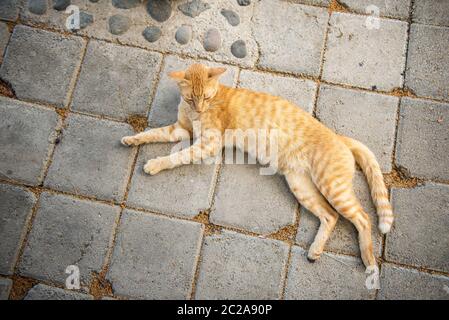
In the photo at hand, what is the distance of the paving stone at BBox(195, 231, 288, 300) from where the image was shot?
3.03 meters

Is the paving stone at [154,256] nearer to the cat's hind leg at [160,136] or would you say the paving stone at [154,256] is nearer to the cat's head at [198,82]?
the cat's hind leg at [160,136]

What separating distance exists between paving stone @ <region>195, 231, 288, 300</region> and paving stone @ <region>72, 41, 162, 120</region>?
1306mm

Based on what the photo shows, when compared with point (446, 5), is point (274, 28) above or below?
below

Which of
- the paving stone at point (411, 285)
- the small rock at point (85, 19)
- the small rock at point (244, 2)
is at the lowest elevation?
the paving stone at point (411, 285)

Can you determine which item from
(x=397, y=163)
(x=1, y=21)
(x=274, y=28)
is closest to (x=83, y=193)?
(x=1, y=21)

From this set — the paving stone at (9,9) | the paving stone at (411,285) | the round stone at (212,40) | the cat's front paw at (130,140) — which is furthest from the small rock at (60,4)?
the paving stone at (411,285)

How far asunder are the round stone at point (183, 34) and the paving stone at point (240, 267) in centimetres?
176

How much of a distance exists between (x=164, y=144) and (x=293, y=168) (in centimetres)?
106

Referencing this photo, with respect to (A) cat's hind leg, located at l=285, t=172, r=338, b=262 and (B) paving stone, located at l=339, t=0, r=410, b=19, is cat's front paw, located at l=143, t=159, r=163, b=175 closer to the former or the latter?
(A) cat's hind leg, located at l=285, t=172, r=338, b=262

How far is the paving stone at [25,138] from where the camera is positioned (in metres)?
3.29

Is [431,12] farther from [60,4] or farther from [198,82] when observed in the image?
[60,4]
